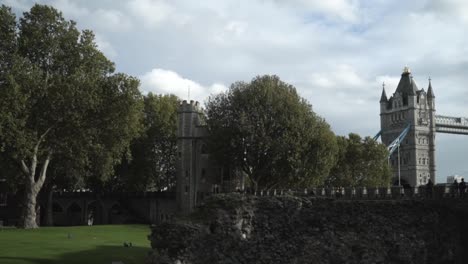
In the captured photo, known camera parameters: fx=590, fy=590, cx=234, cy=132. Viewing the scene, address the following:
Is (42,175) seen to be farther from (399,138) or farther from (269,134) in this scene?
(399,138)

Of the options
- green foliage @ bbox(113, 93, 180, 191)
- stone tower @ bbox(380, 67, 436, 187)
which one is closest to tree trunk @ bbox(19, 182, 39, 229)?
green foliage @ bbox(113, 93, 180, 191)

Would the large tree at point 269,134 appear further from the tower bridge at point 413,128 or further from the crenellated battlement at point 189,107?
the tower bridge at point 413,128

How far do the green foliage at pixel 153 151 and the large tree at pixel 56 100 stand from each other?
19.7 m

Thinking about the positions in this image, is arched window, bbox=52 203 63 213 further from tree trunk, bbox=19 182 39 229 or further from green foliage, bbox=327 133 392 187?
green foliage, bbox=327 133 392 187

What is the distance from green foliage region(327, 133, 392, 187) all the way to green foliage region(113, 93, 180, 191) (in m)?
24.0

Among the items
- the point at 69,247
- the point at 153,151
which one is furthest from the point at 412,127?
the point at 69,247

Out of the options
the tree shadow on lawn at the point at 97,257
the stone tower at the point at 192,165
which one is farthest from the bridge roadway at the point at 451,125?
the tree shadow on lawn at the point at 97,257

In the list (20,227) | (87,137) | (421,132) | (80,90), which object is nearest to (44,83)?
(80,90)

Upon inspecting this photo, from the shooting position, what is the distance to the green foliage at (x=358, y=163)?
8694 cm

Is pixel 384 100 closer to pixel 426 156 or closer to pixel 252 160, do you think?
pixel 426 156

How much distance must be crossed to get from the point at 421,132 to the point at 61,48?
4529 inches

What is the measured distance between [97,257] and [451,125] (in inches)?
5406

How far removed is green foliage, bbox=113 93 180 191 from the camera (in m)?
79.0

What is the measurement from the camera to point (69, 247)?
39.6 meters
